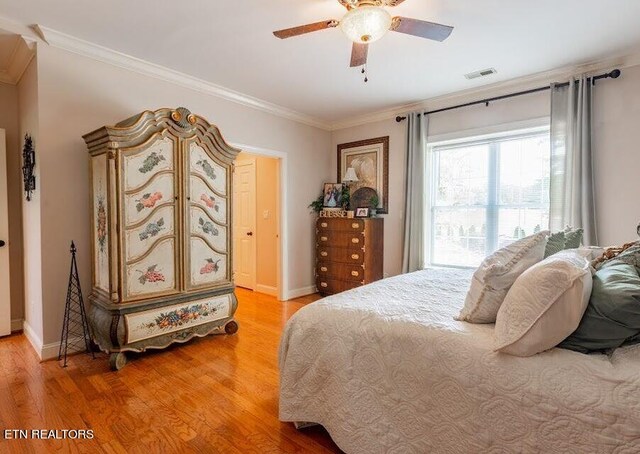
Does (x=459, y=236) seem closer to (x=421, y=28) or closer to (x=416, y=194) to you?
(x=416, y=194)

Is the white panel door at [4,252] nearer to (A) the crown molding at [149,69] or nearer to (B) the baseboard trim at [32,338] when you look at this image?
(B) the baseboard trim at [32,338]

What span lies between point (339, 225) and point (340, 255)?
41 cm

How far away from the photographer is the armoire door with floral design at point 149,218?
2594 millimetres

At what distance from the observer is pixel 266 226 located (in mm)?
4941

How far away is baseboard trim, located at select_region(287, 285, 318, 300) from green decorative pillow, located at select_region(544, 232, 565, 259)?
3399 mm

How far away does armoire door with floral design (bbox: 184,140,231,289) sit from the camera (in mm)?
2936

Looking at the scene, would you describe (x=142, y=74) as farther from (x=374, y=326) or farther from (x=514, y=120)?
(x=514, y=120)

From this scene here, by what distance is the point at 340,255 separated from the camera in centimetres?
460

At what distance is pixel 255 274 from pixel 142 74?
9.86 feet

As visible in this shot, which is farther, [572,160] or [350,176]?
[350,176]

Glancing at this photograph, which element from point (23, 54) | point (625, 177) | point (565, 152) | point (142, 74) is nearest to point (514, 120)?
point (565, 152)

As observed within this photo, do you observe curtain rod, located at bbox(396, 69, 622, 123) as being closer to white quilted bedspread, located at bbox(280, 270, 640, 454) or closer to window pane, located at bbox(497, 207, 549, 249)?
window pane, located at bbox(497, 207, 549, 249)

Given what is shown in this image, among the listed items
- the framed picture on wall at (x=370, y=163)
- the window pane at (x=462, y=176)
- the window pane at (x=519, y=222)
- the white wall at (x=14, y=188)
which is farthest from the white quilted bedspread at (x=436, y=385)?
the white wall at (x=14, y=188)

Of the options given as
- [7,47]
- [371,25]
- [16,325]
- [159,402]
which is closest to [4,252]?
[16,325]
